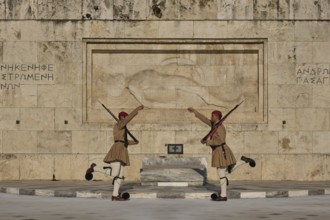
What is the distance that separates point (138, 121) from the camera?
23.6 m

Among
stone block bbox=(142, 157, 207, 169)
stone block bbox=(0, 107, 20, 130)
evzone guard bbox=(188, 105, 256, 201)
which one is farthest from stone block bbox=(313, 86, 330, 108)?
stone block bbox=(0, 107, 20, 130)


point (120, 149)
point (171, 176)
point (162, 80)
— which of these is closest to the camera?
point (120, 149)

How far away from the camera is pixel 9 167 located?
2298 centimetres

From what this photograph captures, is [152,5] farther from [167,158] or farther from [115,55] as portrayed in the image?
[167,158]

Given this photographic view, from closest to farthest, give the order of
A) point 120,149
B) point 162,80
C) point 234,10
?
point 120,149 < point 234,10 < point 162,80

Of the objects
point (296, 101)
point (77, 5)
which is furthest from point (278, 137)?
point (77, 5)

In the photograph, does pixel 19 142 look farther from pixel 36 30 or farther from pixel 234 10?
pixel 234 10

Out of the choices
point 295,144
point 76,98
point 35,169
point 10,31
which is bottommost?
point 35,169

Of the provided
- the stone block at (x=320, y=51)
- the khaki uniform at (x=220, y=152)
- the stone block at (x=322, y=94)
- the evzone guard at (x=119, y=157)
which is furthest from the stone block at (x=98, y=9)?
the khaki uniform at (x=220, y=152)

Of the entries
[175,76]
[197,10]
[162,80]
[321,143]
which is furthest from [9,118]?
[321,143]

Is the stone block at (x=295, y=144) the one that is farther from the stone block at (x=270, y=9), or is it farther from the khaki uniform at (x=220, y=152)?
the khaki uniform at (x=220, y=152)

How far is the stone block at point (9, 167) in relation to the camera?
23.0 meters

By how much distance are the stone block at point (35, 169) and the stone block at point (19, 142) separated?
27 cm

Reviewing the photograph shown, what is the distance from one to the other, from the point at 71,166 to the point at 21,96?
2.55 meters
